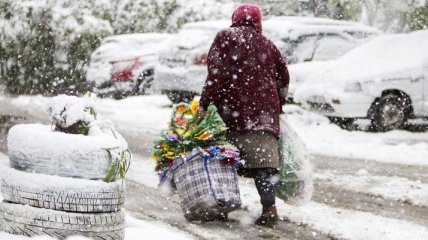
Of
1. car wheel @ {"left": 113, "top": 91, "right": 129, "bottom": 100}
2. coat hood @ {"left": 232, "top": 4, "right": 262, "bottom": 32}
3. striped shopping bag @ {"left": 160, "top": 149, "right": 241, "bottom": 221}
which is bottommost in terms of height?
car wheel @ {"left": 113, "top": 91, "right": 129, "bottom": 100}

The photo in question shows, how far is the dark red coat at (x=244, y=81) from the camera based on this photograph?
5.55m

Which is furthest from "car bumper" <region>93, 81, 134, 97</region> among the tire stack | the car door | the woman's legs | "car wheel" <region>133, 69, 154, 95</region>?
the tire stack

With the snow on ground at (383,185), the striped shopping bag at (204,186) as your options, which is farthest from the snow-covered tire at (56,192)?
the snow on ground at (383,185)

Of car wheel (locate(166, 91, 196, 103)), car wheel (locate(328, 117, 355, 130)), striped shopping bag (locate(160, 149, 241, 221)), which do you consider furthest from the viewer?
car wheel (locate(166, 91, 196, 103))

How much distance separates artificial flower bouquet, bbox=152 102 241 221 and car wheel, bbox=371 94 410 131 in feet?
21.4

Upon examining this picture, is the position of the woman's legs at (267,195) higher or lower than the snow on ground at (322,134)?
higher

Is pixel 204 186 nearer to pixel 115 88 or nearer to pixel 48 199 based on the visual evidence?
pixel 48 199

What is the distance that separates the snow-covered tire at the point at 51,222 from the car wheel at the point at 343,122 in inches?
345

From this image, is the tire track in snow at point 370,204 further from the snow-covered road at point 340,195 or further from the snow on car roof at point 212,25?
the snow on car roof at point 212,25

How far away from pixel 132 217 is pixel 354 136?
6.33m

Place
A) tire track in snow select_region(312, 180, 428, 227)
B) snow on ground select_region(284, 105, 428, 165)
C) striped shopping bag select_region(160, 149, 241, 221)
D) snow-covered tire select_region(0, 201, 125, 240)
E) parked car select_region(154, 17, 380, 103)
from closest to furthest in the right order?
snow-covered tire select_region(0, 201, 125, 240) → striped shopping bag select_region(160, 149, 241, 221) → tire track in snow select_region(312, 180, 428, 227) → snow on ground select_region(284, 105, 428, 165) → parked car select_region(154, 17, 380, 103)

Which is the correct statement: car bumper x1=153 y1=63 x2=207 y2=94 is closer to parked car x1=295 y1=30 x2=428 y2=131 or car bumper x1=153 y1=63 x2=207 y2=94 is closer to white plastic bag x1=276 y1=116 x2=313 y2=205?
parked car x1=295 y1=30 x2=428 y2=131

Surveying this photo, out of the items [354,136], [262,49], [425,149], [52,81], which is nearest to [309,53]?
[354,136]

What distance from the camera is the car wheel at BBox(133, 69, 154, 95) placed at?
653 inches
